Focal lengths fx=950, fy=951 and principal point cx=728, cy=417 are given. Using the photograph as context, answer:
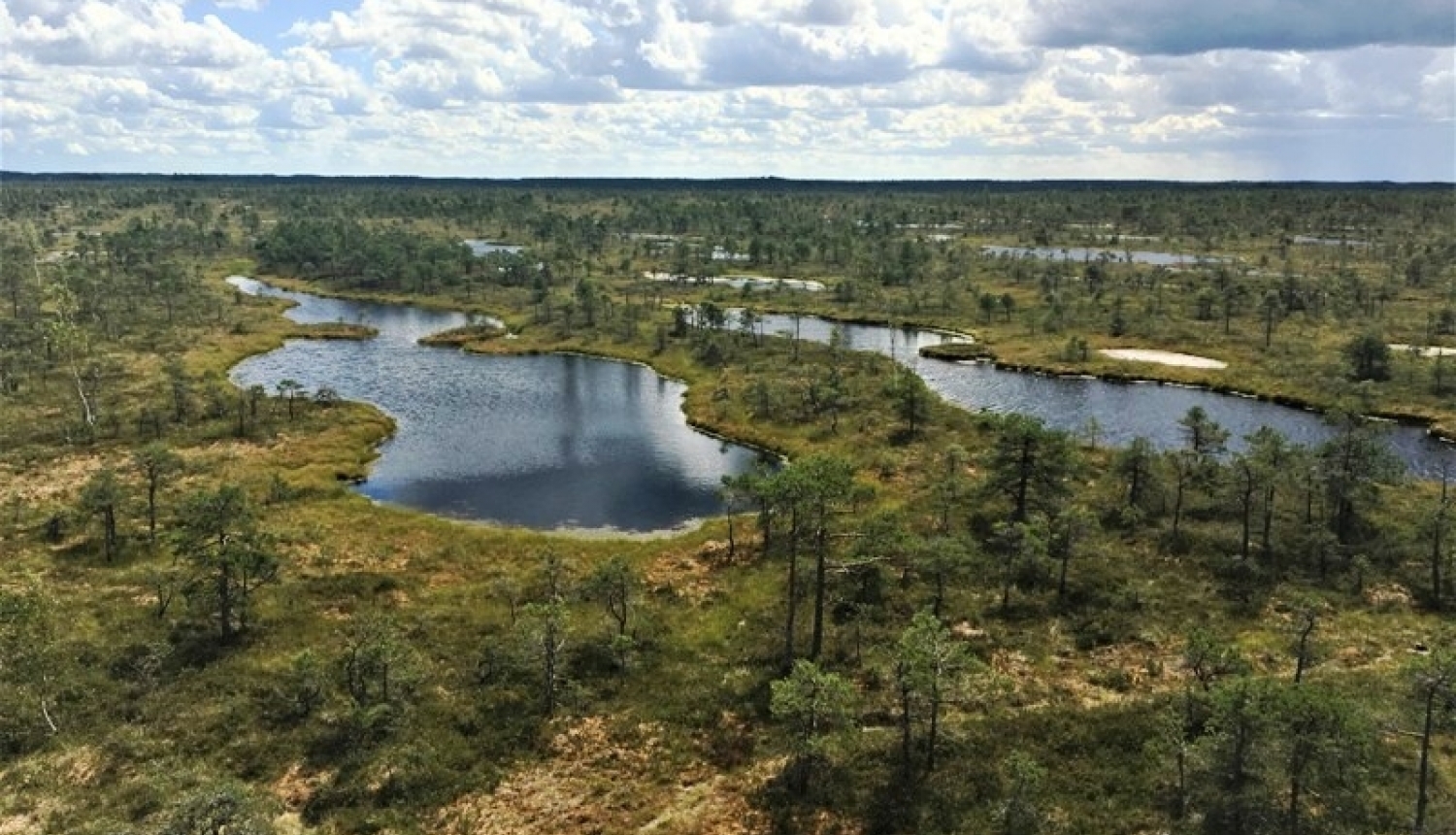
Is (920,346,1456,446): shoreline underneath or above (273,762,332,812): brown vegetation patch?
above

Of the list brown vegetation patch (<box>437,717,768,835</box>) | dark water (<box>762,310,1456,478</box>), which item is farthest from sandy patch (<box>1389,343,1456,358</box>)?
brown vegetation patch (<box>437,717,768,835</box>)

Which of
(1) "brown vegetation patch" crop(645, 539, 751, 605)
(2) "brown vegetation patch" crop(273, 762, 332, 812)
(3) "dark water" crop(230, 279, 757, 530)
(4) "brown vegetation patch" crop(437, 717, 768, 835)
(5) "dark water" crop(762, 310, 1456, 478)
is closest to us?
(4) "brown vegetation patch" crop(437, 717, 768, 835)

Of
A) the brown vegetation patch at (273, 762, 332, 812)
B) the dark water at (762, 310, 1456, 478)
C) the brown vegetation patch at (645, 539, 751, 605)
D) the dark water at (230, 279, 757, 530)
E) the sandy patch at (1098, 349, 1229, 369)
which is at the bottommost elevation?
the brown vegetation patch at (273, 762, 332, 812)

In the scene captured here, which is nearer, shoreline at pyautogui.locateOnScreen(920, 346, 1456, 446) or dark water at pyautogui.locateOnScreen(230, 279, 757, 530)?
dark water at pyautogui.locateOnScreen(230, 279, 757, 530)

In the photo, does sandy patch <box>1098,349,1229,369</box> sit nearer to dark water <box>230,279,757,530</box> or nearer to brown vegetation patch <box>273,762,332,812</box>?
dark water <box>230,279,757,530</box>

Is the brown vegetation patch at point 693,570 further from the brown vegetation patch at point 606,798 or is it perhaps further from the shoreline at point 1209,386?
the shoreline at point 1209,386

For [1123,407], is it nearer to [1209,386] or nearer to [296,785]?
[1209,386]

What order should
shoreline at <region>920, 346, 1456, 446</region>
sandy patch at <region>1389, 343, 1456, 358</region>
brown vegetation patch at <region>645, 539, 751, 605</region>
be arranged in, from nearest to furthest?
1. brown vegetation patch at <region>645, 539, 751, 605</region>
2. shoreline at <region>920, 346, 1456, 446</region>
3. sandy patch at <region>1389, 343, 1456, 358</region>

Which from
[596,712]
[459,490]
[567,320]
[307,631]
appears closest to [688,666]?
[596,712]
